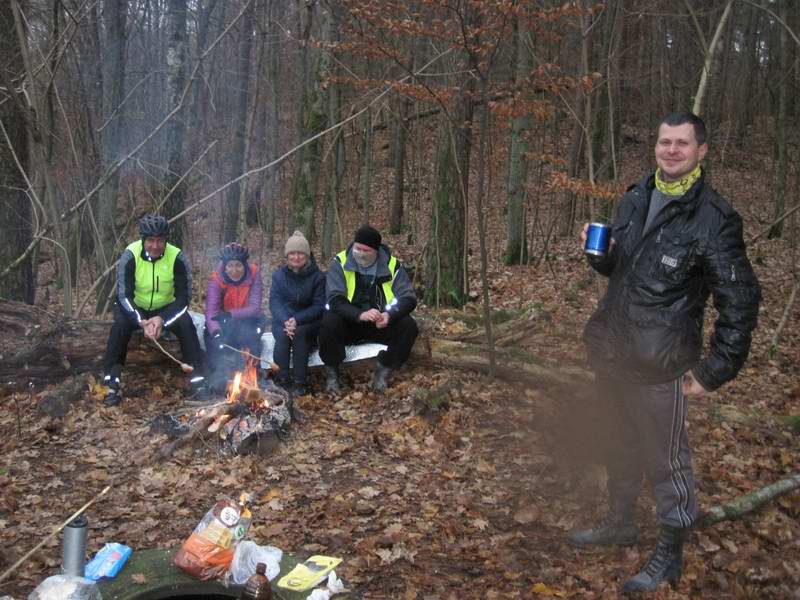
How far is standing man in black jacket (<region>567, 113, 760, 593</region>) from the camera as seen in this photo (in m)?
3.02

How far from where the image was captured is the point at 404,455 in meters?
5.14

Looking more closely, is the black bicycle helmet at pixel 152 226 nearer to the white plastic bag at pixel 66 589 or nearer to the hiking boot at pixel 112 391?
the hiking boot at pixel 112 391

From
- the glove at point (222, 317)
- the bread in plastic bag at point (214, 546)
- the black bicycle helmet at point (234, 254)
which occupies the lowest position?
the bread in plastic bag at point (214, 546)

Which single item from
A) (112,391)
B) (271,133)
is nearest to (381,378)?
(112,391)

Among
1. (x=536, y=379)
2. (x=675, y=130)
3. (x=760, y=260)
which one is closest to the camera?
(x=675, y=130)

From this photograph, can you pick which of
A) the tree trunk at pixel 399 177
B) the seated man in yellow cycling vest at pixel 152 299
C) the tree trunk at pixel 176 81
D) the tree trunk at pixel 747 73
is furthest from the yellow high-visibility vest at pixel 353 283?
the tree trunk at pixel 747 73

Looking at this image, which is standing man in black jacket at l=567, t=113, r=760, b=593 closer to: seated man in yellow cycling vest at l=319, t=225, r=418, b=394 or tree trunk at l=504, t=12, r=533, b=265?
seated man in yellow cycling vest at l=319, t=225, r=418, b=394

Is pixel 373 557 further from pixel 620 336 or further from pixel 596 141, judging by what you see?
pixel 596 141

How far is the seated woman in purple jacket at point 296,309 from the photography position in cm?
623

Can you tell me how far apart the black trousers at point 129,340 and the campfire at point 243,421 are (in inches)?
37.9

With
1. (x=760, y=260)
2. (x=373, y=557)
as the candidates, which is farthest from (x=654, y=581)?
(x=760, y=260)

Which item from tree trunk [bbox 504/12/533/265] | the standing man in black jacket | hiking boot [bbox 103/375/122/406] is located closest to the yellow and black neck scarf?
the standing man in black jacket

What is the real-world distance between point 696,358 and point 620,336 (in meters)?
0.35

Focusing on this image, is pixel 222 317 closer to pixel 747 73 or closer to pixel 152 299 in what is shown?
pixel 152 299
